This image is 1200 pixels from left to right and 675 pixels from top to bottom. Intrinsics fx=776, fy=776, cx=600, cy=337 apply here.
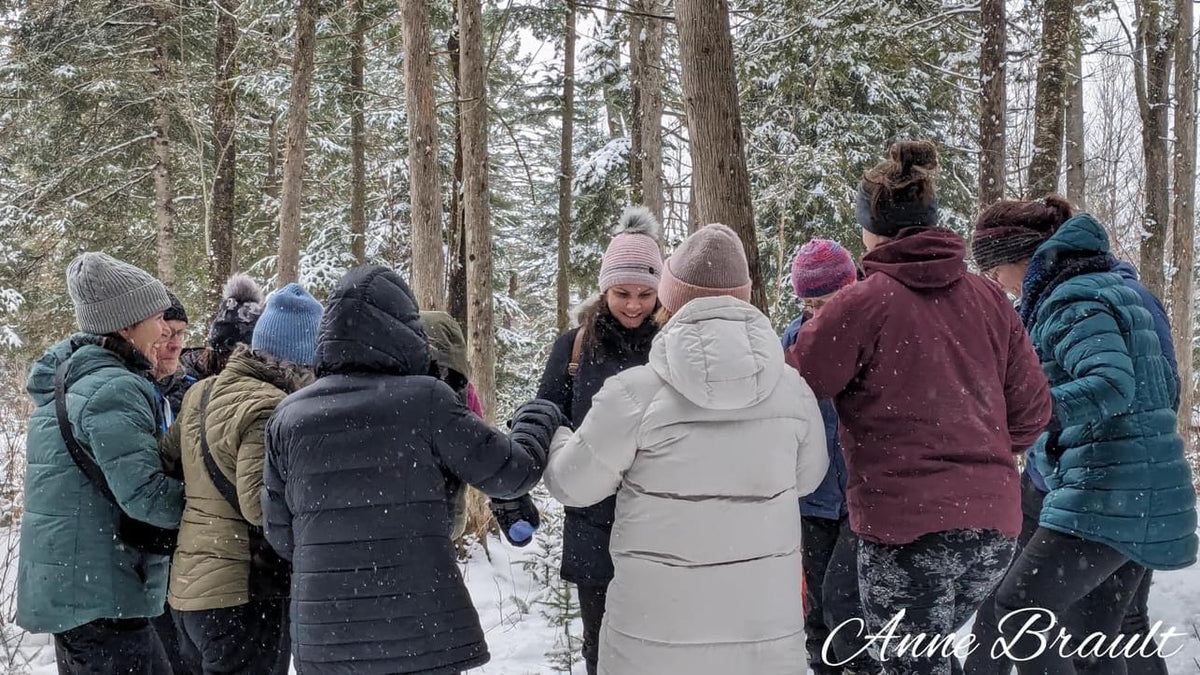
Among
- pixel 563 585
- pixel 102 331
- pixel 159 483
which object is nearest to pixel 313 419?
pixel 159 483

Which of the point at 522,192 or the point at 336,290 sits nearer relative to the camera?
the point at 336,290

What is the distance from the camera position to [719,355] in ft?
7.26

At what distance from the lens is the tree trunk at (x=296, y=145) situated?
9508 millimetres

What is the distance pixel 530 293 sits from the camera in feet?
91.5

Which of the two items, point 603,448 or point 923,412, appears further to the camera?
point 923,412

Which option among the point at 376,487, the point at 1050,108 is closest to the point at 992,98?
the point at 1050,108

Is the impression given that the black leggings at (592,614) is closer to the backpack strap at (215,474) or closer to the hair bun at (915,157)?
the backpack strap at (215,474)

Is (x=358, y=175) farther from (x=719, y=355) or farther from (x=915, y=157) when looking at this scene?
(x=719, y=355)

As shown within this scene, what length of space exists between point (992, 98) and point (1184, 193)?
10.2 m

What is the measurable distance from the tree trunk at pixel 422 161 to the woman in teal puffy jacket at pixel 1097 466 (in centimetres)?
552

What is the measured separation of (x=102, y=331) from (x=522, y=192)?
26.2 m

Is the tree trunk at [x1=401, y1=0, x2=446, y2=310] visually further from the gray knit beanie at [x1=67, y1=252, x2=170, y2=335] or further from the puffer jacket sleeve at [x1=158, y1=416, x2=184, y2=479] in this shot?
the puffer jacket sleeve at [x1=158, y1=416, x2=184, y2=479]

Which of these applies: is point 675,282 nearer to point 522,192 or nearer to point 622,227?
point 622,227

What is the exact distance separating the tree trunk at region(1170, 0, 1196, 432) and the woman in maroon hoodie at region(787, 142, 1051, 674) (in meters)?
13.7
